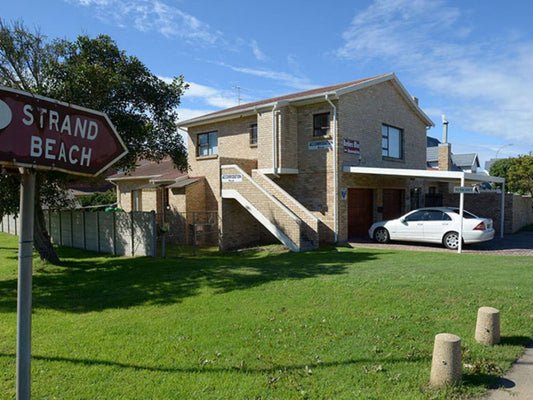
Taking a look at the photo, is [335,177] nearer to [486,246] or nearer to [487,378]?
[486,246]

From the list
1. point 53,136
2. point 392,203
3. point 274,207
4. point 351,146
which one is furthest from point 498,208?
point 53,136

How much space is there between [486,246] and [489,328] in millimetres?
11170

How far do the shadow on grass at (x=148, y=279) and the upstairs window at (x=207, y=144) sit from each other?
921 cm

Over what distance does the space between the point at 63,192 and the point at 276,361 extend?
12.6 metres

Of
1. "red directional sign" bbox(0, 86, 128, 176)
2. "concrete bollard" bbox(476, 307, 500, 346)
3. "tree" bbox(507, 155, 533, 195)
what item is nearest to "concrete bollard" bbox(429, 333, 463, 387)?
"concrete bollard" bbox(476, 307, 500, 346)

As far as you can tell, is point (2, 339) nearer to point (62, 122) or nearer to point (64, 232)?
point (62, 122)

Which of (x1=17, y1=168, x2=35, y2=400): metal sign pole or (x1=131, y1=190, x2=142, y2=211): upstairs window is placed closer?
(x1=17, y1=168, x2=35, y2=400): metal sign pole

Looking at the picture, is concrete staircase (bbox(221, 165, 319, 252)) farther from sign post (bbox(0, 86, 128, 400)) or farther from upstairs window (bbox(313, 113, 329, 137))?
sign post (bbox(0, 86, 128, 400))

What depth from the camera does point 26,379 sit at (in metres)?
2.48

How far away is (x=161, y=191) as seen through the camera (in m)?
20.1

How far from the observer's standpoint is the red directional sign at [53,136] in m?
2.33

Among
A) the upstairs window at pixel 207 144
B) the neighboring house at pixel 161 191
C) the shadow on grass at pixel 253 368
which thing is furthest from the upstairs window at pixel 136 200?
the shadow on grass at pixel 253 368

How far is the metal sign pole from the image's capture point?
2.46m

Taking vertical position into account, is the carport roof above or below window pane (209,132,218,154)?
below
